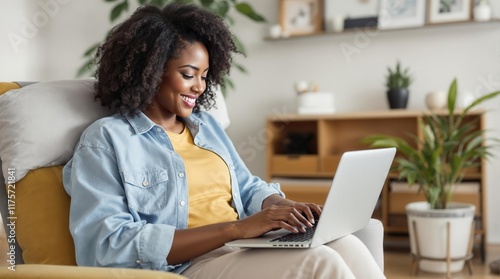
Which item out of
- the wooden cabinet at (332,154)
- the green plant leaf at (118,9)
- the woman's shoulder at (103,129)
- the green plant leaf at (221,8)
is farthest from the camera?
the green plant leaf at (118,9)

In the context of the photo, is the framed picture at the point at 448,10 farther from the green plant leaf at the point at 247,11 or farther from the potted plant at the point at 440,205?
the green plant leaf at the point at 247,11

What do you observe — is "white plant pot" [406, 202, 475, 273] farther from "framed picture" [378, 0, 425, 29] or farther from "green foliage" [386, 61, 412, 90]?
"framed picture" [378, 0, 425, 29]

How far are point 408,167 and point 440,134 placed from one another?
0.25 m

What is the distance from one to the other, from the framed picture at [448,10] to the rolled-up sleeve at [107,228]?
284cm

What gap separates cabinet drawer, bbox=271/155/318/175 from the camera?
13.1ft

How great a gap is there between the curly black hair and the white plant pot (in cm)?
183

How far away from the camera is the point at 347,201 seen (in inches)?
57.7

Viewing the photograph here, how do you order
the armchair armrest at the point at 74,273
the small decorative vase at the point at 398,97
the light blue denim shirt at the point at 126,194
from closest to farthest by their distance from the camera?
1. the armchair armrest at the point at 74,273
2. the light blue denim shirt at the point at 126,194
3. the small decorative vase at the point at 398,97

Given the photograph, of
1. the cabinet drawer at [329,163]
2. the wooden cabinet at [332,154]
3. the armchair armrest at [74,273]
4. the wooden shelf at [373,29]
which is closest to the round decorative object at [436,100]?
the wooden cabinet at [332,154]

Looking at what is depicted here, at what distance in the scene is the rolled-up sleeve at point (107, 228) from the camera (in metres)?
1.45

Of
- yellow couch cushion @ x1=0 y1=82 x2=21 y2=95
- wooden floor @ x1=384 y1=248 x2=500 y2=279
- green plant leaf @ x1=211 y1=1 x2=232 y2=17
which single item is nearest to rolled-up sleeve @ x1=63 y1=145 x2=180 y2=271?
yellow couch cushion @ x1=0 y1=82 x2=21 y2=95

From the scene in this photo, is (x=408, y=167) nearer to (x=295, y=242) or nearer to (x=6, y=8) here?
(x=295, y=242)

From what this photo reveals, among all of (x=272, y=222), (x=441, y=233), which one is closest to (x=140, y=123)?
(x=272, y=222)

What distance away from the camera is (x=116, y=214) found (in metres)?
1.48
